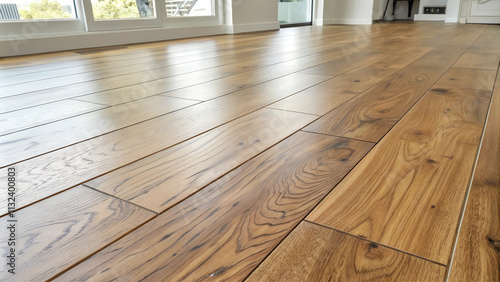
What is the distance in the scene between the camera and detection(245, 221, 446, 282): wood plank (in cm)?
37

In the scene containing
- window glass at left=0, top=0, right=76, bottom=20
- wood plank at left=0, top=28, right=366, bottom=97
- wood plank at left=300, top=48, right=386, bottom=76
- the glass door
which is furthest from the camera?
the glass door

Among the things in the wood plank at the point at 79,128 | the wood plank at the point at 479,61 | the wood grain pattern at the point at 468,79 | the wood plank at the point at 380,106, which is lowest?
the wood plank at the point at 479,61

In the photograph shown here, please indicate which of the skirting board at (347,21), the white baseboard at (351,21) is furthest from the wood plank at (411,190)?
the white baseboard at (351,21)

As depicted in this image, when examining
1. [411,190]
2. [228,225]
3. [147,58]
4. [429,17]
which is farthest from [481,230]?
[429,17]

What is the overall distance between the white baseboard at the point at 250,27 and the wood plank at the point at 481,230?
121 inches

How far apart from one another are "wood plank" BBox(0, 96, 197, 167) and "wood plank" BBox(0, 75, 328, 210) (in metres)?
0.03

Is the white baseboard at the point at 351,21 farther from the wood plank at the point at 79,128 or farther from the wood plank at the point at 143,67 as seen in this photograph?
the wood plank at the point at 79,128

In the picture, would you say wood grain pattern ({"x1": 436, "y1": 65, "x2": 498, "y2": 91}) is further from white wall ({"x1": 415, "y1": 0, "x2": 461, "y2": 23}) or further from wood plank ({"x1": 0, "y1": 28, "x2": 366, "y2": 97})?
white wall ({"x1": 415, "y1": 0, "x2": 461, "y2": 23})

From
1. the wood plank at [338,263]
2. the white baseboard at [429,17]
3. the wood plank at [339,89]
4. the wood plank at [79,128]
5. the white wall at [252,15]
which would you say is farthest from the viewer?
the white baseboard at [429,17]

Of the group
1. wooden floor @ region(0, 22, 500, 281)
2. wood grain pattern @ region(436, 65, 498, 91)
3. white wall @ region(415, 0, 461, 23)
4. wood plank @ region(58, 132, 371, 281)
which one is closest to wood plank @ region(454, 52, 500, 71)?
wood grain pattern @ region(436, 65, 498, 91)

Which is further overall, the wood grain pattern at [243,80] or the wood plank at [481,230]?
the wood grain pattern at [243,80]

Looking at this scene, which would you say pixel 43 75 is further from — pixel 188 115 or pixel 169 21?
pixel 169 21

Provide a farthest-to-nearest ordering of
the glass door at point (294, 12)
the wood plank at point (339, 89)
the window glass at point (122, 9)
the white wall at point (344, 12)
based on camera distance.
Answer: the white wall at point (344, 12) → the glass door at point (294, 12) → the window glass at point (122, 9) → the wood plank at point (339, 89)

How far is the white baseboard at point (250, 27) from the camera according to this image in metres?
3.47
